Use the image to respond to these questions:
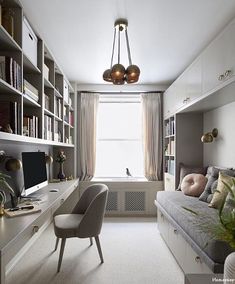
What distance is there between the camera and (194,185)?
331 centimetres

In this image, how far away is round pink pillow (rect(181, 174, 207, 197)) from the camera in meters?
3.25

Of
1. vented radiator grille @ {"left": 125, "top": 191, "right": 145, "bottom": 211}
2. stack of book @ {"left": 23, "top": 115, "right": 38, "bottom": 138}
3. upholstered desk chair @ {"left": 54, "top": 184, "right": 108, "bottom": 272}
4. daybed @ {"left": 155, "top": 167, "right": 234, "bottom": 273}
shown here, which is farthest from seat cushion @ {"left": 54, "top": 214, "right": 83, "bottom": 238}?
vented radiator grille @ {"left": 125, "top": 191, "right": 145, "bottom": 211}

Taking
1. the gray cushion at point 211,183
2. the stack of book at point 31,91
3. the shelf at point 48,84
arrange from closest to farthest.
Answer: the stack of book at point 31,91 → the gray cushion at point 211,183 → the shelf at point 48,84

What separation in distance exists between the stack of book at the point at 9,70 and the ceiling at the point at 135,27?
662 mm

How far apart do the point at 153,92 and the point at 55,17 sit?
2.78m

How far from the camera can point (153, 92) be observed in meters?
4.84

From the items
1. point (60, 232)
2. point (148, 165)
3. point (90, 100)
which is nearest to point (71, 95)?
point (90, 100)

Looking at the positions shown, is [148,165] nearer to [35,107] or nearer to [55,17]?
[35,107]

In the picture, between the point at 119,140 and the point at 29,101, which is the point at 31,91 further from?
the point at 119,140

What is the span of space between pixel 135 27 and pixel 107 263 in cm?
260

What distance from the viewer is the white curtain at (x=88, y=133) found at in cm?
475

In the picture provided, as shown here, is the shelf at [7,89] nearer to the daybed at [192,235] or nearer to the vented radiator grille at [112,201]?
the daybed at [192,235]

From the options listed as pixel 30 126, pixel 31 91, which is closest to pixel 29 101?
pixel 31 91

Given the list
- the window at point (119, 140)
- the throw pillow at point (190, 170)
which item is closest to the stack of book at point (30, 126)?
the throw pillow at point (190, 170)
